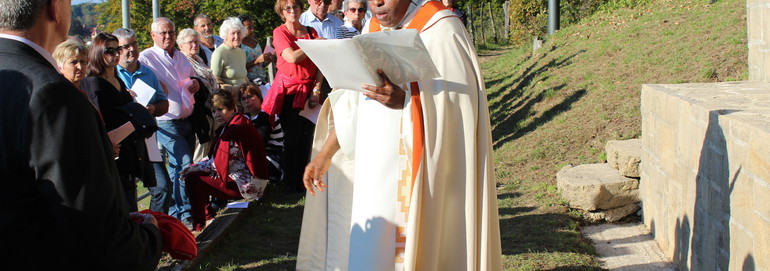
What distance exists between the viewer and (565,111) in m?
11.2

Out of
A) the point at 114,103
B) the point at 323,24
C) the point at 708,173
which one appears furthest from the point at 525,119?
the point at 114,103

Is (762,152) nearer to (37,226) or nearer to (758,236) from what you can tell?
(758,236)

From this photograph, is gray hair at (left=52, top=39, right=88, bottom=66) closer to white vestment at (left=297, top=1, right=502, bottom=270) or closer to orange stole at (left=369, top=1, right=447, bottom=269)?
white vestment at (left=297, top=1, right=502, bottom=270)

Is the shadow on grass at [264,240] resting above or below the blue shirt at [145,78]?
below

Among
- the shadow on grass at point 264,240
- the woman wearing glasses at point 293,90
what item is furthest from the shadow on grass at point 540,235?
the woman wearing glasses at point 293,90

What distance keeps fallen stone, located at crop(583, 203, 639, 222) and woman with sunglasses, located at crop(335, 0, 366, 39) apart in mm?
2856

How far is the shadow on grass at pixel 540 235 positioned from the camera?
6.62 meters

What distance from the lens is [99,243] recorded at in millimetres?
2426

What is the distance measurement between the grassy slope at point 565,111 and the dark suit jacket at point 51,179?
4011mm

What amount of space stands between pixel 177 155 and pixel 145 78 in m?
0.92

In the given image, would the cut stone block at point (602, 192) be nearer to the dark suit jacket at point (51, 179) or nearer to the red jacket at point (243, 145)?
the red jacket at point (243, 145)

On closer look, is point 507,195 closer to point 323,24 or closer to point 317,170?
point 323,24

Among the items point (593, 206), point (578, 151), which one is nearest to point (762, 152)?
point (593, 206)

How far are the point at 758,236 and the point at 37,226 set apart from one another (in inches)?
136
